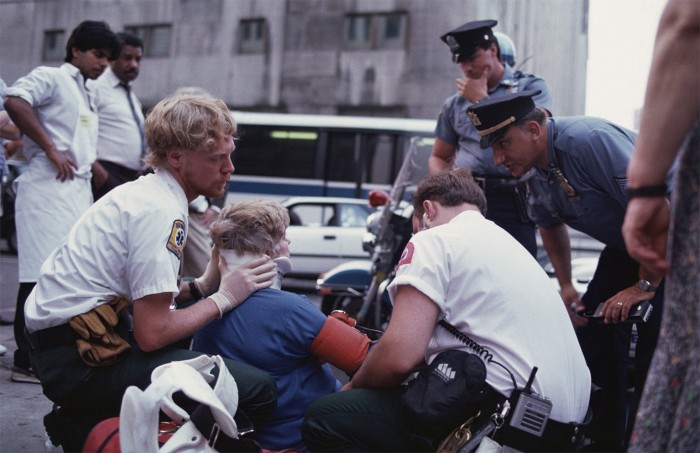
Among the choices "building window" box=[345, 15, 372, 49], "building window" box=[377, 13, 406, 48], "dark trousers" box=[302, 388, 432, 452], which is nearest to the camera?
"dark trousers" box=[302, 388, 432, 452]

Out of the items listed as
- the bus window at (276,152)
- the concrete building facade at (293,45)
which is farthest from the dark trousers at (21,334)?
the concrete building facade at (293,45)

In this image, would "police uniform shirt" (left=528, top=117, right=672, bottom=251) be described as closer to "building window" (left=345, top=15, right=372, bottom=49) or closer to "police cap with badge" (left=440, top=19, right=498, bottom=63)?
"police cap with badge" (left=440, top=19, right=498, bottom=63)

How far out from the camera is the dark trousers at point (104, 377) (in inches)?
105

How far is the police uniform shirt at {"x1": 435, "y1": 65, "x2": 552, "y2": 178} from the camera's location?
4.46m

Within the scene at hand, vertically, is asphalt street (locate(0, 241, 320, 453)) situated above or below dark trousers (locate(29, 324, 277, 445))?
below

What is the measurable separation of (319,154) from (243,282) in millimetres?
15247

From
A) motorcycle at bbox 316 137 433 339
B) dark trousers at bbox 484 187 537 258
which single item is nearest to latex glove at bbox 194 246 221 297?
dark trousers at bbox 484 187 537 258

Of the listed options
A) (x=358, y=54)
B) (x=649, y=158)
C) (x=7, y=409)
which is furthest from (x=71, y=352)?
(x=358, y=54)

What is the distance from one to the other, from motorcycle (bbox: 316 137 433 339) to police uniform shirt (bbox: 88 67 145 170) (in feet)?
6.31

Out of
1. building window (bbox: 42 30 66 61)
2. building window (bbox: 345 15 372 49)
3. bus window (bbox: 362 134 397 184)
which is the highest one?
building window (bbox: 345 15 372 49)

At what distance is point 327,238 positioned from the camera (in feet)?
40.8

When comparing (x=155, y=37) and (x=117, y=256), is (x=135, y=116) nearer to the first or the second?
(x=117, y=256)

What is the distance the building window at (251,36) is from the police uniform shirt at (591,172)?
73.3 ft

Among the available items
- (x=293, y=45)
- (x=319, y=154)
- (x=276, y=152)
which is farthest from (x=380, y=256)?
(x=293, y=45)
